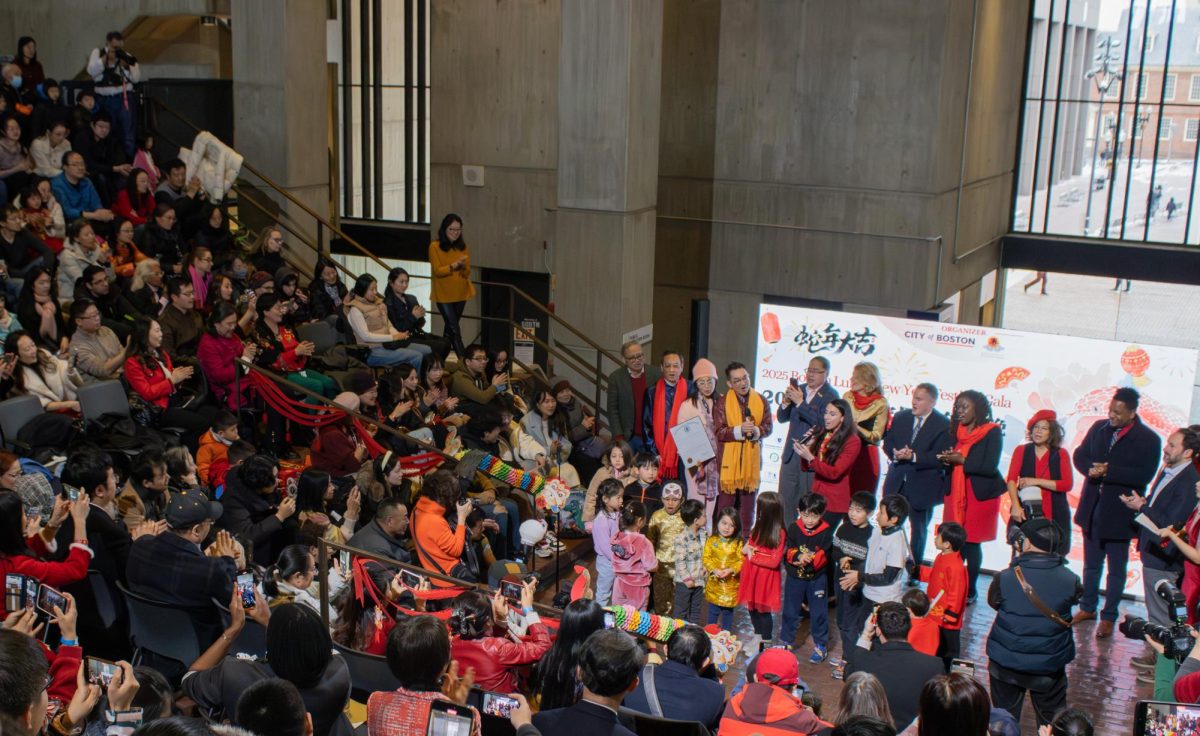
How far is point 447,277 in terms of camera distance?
12953 millimetres

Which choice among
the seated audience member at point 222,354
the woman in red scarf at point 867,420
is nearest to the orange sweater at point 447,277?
the seated audience member at point 222,354

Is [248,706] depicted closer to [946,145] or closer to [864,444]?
[864,444]

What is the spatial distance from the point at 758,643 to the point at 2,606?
5.00 meters

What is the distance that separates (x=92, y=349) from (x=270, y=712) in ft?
20.6

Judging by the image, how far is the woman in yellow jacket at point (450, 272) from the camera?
12.9 metres

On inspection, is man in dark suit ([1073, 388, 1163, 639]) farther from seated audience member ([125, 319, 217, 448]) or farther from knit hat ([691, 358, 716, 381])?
seated audience member ([125, 319, 217, 448])

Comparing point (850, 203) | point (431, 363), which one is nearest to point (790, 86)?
point (850, 203)

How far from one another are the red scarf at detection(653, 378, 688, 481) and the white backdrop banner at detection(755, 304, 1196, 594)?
913mm

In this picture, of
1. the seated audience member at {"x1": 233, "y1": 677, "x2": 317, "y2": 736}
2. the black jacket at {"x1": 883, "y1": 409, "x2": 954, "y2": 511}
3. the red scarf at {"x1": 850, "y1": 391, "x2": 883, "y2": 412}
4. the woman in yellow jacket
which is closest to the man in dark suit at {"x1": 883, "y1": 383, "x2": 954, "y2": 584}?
the black jacket at {"x1": 883, "y1": 409, "x2": 954, "y2": 511}

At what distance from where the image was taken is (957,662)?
543cm

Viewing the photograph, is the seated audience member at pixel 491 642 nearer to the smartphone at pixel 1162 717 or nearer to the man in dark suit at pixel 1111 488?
the smartphone at pixel 1162 717

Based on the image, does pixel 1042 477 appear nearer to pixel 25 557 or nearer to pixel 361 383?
pixel 361 383

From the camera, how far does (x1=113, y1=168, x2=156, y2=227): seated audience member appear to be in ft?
39.2

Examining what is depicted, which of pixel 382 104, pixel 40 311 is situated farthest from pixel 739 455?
pixel 382 104
